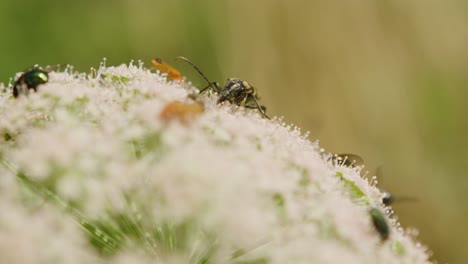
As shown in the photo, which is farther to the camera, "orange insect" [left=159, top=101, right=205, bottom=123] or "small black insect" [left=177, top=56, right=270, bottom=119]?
"small black insect" [left=177, top=56, right=270, bottom=119]

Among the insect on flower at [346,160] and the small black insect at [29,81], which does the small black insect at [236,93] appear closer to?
the insect on flower at [346,160]

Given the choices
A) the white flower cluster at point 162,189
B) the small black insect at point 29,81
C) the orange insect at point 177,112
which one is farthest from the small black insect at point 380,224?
the small black insect at point 29,81

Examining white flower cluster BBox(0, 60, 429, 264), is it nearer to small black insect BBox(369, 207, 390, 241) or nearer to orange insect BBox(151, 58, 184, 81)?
small black insect BBox(369, 207, 390, 241)

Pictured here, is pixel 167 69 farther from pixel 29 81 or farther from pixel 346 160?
pixel 346 160

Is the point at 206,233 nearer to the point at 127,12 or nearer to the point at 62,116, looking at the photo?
the point at 62,116

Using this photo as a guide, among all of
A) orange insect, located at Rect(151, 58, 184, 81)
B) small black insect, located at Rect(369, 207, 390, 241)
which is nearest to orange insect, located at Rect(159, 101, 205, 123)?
orange insect, located at Rect(151, 58, 184, 81)

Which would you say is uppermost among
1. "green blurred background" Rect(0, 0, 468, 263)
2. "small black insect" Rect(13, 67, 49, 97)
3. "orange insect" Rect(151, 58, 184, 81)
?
"green blurred background" Rect(0, 0, 468, 263)
